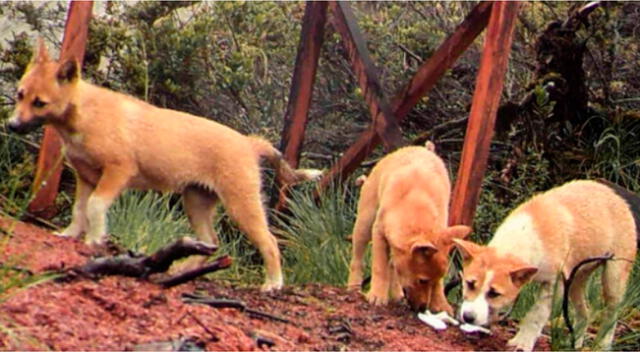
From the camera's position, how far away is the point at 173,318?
233 inches

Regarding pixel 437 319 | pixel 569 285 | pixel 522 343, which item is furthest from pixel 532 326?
pixel 437 319

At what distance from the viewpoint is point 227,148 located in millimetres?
7855

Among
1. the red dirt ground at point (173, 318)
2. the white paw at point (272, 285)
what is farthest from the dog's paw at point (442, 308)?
the white paw at point (272, 285)

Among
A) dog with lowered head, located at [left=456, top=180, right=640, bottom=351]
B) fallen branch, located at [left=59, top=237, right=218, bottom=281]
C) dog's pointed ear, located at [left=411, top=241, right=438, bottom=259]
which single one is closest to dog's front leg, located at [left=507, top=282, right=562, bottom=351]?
dog with lowered head, located at [left=456, top=180, right=640, bottom=351]

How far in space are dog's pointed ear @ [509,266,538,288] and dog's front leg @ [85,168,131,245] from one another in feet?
7.39

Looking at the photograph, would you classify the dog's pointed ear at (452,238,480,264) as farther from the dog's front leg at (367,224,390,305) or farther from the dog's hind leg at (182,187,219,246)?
the dog's hind leg at (182,187,219,246)

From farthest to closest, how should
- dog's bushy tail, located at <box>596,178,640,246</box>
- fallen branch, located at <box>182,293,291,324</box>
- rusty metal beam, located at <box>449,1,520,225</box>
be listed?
rusty metal beam, located at <box>449,1,520,225</box>
dog's bushy tail, located at <box>596,178,640,246</box>
fallen branch, located at <box>182,293,291,324</box>

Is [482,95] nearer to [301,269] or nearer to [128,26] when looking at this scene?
[301,269]

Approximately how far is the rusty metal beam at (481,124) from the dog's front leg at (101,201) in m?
2.75

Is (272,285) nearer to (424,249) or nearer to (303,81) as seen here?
(424,249)

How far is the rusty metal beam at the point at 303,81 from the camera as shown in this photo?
39.4ft

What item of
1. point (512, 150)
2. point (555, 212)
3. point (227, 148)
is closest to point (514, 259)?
point (555, 212)

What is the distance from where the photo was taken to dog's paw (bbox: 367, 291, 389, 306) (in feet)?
26.5

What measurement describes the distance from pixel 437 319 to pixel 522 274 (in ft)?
2.25
